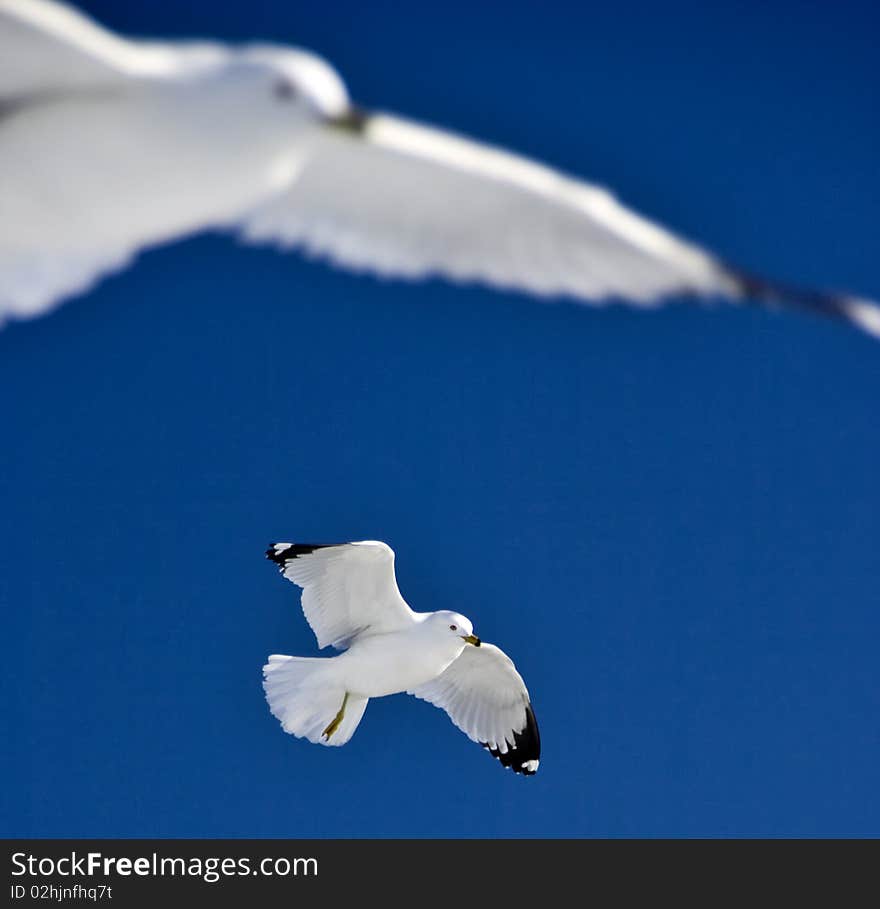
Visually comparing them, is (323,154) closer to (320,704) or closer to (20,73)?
(20,73)

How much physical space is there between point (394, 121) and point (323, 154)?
0.44m

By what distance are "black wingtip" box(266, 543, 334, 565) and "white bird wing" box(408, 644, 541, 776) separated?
2.49 feet

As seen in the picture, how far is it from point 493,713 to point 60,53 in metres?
3.42

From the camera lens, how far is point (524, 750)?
244 inches

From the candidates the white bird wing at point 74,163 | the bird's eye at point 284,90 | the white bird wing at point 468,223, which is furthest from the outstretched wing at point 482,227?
the white bird wing at point 74,163

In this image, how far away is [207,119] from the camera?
136 inches

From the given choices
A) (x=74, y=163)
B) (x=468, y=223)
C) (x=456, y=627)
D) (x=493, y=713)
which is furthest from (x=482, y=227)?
(x=493, y=713)

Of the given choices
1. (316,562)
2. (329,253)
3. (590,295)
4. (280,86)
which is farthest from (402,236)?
(316,562)

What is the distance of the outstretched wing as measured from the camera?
379 centimetres

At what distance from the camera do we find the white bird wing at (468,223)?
12.5ft

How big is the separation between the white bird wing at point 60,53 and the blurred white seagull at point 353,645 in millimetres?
2392

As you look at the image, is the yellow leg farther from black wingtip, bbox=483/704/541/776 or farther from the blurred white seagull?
black wingtip, bbox=483/704/541/776

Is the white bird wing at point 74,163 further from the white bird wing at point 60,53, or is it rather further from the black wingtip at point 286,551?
the black wingtip at point 286,551

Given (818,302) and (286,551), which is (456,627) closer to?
(286,551)
